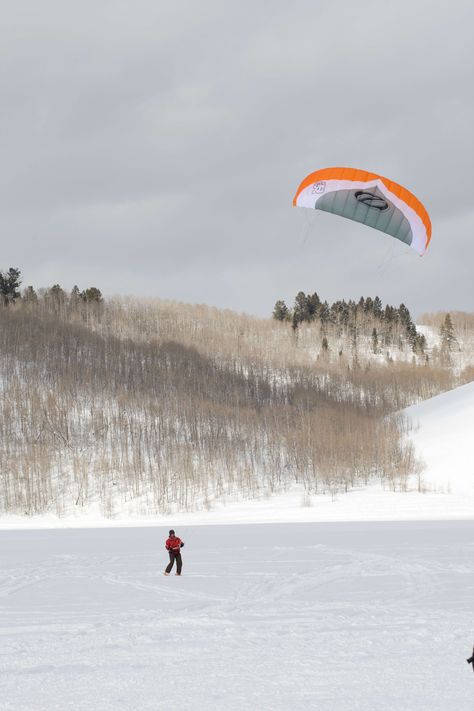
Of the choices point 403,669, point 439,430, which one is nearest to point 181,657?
point 403,669

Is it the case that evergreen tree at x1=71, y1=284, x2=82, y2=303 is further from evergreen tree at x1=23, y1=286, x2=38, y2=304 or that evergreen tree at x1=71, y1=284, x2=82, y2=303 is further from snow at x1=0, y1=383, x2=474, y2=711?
snow at x1=0, y1=383, x2=474, y2=711

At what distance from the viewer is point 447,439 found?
1658 inches

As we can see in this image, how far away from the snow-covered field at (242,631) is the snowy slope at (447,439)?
22.1 meters

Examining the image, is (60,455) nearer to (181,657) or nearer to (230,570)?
(230,570)

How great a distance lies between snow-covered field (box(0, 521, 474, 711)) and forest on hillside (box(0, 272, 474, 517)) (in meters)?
25.7

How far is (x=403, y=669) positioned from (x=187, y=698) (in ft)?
6.47

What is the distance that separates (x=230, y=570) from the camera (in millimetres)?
12977

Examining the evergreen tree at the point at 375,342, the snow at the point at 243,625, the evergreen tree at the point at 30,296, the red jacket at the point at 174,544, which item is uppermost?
the evergreen tree at the point at 30,296

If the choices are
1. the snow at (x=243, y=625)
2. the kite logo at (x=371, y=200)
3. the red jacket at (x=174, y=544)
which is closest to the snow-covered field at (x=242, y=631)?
the snow at (x=243, y=625)

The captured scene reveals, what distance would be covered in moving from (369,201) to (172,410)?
3532 cm

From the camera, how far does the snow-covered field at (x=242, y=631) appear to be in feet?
18.9


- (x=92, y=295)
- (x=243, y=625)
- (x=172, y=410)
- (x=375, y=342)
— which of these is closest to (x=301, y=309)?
(x=375, y=342)

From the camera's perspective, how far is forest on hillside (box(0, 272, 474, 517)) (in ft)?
137

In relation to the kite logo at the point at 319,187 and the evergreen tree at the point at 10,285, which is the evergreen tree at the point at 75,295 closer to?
the evergreen tree at the point at 10,285
